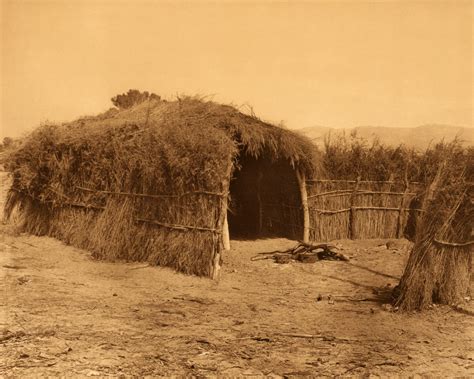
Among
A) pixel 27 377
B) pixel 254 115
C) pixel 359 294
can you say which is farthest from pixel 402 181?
pixel 27 377

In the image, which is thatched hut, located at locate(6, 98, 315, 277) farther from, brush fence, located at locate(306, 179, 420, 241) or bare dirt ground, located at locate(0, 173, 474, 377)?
brush fence, located at locate(306, 179, 420, 241)

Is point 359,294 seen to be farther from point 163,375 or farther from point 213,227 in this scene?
point 163,375

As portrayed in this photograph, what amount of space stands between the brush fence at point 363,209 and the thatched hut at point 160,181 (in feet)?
2.70

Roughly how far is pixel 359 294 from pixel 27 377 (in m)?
4.88

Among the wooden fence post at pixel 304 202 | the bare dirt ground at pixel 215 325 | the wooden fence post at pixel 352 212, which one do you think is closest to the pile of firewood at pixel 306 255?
the bare dirt ground at pixel 215 325

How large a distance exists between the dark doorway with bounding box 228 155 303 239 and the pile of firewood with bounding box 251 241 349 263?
2193 mm

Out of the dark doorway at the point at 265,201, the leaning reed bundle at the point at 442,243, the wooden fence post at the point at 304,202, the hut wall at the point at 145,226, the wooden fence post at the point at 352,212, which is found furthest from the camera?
the wooden fence post at the point at 352,212

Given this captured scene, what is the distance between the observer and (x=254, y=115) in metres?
Answer: 10.1

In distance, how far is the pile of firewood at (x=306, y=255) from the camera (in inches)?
364

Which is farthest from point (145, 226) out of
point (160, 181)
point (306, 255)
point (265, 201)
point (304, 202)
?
point (265, 201)

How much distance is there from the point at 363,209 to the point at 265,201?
9.03 feet

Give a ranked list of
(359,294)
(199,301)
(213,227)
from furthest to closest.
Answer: (213,227)
(359,294)
(199,301)

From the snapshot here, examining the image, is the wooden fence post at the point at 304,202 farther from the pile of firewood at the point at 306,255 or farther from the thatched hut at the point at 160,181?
the pile of firewood at the point at 306,255

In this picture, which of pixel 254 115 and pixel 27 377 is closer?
pixel 27 377
